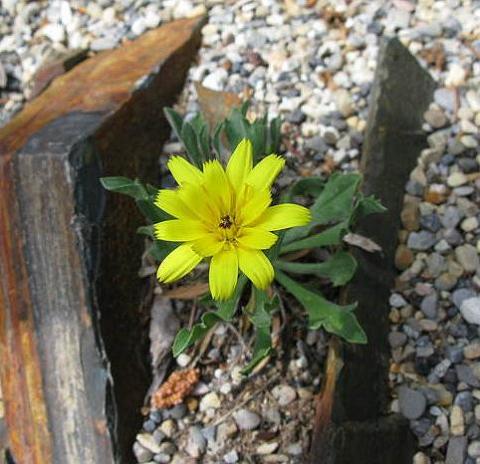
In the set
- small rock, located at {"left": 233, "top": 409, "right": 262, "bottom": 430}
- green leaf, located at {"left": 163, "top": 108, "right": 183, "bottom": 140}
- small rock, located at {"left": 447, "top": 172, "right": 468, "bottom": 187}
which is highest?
green leaf, located at {"left": 163, "top": 108, "right": 183, "bottom": 140}

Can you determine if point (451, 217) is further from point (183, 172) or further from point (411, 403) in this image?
point (183, 172)

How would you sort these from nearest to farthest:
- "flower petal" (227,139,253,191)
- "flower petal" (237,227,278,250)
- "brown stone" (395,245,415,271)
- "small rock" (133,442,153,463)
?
"flower petal" (237,227,278,250) < "flower petal" (227,139,253,191) < "small rock" (133,442,153,463) < "brown stone" (395,245,415,271)

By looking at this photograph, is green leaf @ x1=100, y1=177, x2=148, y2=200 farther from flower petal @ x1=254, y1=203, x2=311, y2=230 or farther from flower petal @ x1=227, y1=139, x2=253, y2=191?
flower petal @ x1=254, y1=203, x2=311, y2=230

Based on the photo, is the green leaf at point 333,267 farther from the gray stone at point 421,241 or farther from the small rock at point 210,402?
the small rock at point 210,402

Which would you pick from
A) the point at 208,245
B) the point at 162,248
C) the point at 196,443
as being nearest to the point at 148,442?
the point at 196,443

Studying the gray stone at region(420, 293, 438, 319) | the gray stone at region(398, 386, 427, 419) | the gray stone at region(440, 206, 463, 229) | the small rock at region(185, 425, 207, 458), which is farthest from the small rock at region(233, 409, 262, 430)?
the gray stone at region(440, 206, 463, 229)

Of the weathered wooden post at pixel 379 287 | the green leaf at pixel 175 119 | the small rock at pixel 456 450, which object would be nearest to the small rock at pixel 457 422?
the small rock at pixel 456 450
